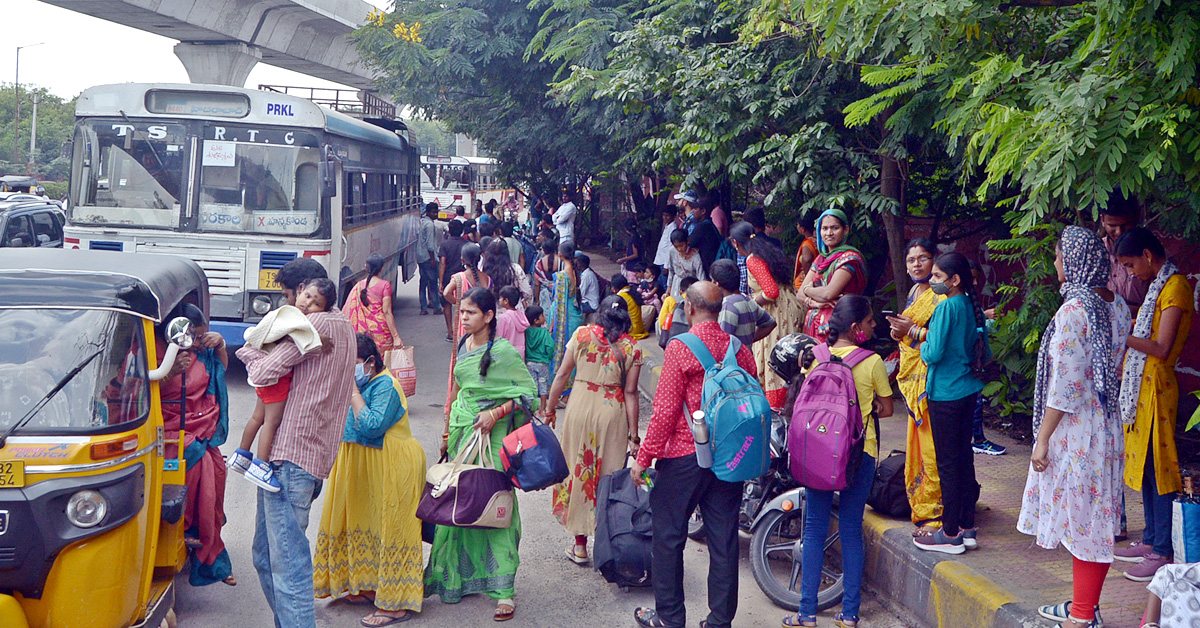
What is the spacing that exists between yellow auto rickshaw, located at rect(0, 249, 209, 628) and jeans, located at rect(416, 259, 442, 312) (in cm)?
1173

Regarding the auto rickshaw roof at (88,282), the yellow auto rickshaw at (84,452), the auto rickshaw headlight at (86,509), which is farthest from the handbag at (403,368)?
the auto rickshaw headlight at (86,509)

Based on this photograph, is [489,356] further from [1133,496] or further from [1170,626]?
[1133,496]

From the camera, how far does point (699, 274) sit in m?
9.64

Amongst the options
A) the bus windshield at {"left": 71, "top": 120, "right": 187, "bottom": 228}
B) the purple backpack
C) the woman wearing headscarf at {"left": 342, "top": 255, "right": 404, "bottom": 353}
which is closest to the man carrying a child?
the purple backpack

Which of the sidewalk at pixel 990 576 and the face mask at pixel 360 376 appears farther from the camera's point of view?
the face mask at pixel 360 376

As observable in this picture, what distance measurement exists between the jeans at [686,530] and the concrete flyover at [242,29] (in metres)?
16.8

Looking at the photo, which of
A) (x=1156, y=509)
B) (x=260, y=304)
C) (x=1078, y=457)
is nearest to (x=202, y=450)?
(x=1078, y=457)

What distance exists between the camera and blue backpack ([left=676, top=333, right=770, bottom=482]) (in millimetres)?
4141

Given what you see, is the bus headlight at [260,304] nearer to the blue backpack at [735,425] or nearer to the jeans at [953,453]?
the blue backpack at [735,425]

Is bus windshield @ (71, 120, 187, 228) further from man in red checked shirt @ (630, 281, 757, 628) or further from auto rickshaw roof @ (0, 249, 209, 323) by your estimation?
man in red checked shirt @ (630, 281, 757, 628)

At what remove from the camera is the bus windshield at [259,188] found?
397 inches

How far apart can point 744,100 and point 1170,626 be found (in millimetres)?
6125

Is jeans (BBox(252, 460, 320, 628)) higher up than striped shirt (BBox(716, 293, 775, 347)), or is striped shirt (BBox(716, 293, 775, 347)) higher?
striped shirt (BBox(716, 293, 775, 347))

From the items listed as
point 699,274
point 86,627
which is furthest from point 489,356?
point 699,274
